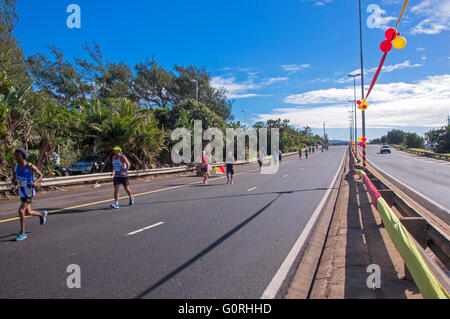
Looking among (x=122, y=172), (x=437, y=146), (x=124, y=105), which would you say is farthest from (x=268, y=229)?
(x=437, y=146)

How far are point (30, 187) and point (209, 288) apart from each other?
462cm

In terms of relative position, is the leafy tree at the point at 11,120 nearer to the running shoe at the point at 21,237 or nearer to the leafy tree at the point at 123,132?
the leafy tree at the point at 123,132

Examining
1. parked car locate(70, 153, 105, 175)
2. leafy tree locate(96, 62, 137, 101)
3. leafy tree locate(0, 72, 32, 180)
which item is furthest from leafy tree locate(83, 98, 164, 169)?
leafy tree locate(96, 62, 137, 101)

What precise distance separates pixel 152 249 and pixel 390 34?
5.62 meters

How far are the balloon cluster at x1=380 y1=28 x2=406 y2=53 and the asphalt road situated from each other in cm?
393

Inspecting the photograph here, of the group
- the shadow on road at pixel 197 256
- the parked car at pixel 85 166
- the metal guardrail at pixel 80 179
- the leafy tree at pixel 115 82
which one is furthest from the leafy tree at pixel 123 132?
the leafy tree at pixel 115 82

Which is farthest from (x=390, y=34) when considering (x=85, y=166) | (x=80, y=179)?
(x=85, y=166)

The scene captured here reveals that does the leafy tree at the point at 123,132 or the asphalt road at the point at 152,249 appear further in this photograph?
the leafy tree at the point at 123,132

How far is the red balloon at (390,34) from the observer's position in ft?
16.7

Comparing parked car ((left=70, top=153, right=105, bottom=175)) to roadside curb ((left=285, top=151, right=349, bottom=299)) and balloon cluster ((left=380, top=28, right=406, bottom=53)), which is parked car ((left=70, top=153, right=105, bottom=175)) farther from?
balloon cluster ((left=380, top=28, right=406, bottom=53))

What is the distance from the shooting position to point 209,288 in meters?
3.69

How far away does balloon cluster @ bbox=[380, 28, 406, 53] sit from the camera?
4.83m

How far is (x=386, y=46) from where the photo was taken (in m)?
5.36
